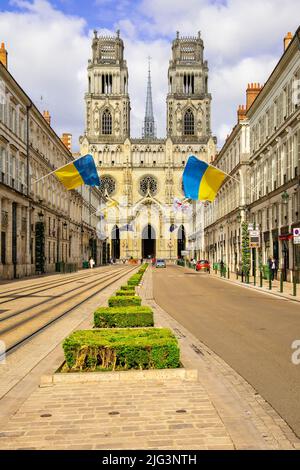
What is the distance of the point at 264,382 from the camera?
25.5ft

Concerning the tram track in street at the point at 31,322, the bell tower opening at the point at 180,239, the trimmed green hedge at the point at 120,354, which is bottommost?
the tram track in street at the point at 31,322

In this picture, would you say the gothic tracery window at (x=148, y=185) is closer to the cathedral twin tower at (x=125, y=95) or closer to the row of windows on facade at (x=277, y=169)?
the cathedral twin tower at (x=125, y=95)

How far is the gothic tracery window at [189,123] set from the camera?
119 meters

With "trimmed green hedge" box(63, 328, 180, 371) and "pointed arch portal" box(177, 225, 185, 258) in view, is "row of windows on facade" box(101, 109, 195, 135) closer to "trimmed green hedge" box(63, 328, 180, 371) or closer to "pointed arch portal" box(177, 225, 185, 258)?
"pointed arch portal" box(177, 225, 185, 258)

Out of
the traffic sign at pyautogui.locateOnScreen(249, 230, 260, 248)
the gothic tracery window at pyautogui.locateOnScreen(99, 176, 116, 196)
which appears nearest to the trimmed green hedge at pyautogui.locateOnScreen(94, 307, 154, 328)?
the traffic sign at pyautogui.locateOnScreen(249, 230, 260, 248)

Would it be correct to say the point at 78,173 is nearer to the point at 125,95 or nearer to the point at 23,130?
the point at 23,130

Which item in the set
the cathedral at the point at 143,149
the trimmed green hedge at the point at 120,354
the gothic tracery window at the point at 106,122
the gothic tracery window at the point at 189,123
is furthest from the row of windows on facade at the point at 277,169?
the gothic tracery window at the point at 106,122

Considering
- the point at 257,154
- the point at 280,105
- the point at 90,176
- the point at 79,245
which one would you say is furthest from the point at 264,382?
the point at 79,245

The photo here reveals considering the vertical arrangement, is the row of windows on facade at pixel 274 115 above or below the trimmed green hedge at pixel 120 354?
above

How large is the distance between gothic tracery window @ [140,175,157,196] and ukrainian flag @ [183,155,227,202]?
83953 mm

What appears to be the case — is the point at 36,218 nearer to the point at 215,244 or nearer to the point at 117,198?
the point at 215,244

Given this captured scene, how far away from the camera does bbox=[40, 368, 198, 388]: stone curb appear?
24.1 feet

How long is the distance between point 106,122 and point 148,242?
2894 centimetres

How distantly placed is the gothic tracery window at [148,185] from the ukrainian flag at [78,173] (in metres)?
85.4
